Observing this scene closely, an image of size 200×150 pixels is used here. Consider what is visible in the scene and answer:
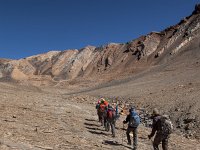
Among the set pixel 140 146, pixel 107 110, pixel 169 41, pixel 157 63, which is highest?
pixel 169 41

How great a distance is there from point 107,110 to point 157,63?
67.4 meters

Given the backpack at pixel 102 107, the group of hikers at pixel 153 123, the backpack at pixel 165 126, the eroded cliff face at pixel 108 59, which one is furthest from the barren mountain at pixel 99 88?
the backpack at pixel 165 126

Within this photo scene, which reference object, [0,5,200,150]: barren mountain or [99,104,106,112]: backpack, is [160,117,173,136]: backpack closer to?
[0,5,200,150]: barren mountain

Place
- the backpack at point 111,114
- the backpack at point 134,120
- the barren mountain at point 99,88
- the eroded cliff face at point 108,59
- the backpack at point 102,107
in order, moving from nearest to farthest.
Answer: the backpack at point 134,120 → the barren mountain at point 99,88 → the backpack at point 111,114 → the backpack at point 102,107 → the eroded cliff face at point 108,59

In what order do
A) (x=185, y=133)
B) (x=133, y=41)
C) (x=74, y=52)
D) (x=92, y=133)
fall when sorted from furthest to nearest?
(x=74, y=52) → (x=133, y=41) → (x=185, y=133) → (x=92, y=133)

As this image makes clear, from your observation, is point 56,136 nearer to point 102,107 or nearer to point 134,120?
point 134,120

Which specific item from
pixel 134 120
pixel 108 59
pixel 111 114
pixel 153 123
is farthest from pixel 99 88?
pixel 153 123

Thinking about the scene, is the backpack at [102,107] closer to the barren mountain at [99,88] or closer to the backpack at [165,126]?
the barren mountain at [99,88]

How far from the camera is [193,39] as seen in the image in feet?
266

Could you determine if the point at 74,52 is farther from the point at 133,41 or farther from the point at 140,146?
the point at 140,146

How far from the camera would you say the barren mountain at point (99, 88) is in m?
14.5

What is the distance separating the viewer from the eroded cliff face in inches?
3391

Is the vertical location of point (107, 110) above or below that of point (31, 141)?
above

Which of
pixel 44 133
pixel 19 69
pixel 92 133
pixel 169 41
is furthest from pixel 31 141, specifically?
pixel 19 69
